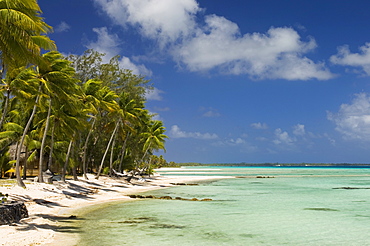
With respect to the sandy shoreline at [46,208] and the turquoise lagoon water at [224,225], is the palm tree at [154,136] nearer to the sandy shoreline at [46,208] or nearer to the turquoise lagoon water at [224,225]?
the sandy shoreline at [46,208]

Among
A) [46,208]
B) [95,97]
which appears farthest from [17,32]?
[95,97]

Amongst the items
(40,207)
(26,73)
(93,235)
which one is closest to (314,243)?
(93,235)

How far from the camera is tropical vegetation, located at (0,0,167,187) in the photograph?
12.7 m

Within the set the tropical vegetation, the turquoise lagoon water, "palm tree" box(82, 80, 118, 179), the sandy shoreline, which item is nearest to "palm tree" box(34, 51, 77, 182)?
the tropical vegetation

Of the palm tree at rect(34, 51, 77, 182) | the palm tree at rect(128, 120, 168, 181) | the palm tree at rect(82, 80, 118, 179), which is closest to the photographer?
the palm tree at rect(34, 51, 77, 182)

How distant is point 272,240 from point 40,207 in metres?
11.3

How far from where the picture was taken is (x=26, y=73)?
18.7m

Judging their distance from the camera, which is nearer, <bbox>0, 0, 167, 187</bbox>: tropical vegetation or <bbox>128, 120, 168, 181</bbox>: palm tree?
<bbox>0, 0, 167, 187</bbox>: tropical vegetation

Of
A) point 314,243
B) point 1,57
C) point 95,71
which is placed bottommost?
point 314,243

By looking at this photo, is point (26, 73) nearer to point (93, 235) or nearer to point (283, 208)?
point (93, 235)

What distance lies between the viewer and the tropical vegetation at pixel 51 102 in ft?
41.5

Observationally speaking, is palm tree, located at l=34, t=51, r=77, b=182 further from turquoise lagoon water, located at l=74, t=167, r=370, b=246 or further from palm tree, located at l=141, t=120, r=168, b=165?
palm tree, located at l=141, t=120, r=168, b=165

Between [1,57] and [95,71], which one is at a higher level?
[95,71]

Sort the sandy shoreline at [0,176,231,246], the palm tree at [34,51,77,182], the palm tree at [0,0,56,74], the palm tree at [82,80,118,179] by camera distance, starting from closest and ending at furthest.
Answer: the sandy shoreline at [0,176,231,246] < the palm tree at [0,0,56,74] < the palm tree at [34,51,77,182] < the palm tree at [82,80,118,179]
